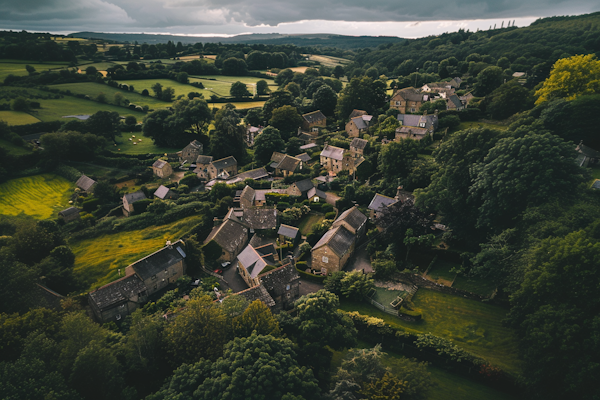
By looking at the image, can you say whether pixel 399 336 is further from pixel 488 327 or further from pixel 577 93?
pixel 577 93

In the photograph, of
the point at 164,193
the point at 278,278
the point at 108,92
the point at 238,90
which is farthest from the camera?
the point at 238,90

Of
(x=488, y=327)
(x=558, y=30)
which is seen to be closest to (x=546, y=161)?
(x=488, y=327)

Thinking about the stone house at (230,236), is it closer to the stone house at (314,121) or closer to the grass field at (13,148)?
the stone house at (314,121)

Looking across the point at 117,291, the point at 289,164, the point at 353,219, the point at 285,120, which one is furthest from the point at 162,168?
the point at 353,219

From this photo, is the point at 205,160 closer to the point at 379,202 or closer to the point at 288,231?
the point at 288,231

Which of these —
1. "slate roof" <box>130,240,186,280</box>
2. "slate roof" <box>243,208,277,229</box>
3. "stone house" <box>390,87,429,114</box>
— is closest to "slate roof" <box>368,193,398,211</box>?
"slate roof" <box>243,208,277,229</box>

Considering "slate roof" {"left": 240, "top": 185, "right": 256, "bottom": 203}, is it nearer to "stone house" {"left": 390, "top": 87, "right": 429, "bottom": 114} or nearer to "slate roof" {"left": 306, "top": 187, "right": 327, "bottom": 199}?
"slate roof" {"left": 306, "top": 187, "right": 327, "bottom": 199}
